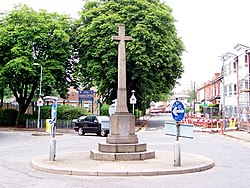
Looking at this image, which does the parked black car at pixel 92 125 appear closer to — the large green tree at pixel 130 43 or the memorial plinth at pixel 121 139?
the large green tree at pixel 130 43

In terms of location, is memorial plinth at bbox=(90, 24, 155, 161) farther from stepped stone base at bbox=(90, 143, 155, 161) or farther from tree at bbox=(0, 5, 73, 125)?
tree at bbox=(0, 5, 73, 125)

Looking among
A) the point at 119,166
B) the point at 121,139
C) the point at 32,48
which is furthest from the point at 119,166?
the point at 32,48

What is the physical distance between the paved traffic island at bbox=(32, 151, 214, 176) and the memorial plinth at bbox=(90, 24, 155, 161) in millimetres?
332

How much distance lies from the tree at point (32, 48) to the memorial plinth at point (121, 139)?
66.8 ft

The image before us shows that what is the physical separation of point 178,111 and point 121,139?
2.77 meters

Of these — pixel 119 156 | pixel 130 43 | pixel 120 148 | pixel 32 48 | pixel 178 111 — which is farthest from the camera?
pixel 32 48

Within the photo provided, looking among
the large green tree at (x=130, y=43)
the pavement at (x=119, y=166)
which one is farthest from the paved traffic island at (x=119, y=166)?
the large green tree at (x=130, y=43)

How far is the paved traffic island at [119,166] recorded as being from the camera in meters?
10.1

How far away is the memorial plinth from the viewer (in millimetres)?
12594

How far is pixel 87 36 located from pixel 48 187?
27276mm

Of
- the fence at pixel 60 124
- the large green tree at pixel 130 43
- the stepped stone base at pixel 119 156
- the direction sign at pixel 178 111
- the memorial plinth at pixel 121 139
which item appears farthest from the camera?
the fence at pixel 60 124

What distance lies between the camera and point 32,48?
34.7 metres

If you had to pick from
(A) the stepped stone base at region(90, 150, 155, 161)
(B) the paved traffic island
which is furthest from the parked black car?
(B) the paved traffic island

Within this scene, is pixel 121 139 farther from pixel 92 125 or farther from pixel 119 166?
pixel 92 125
